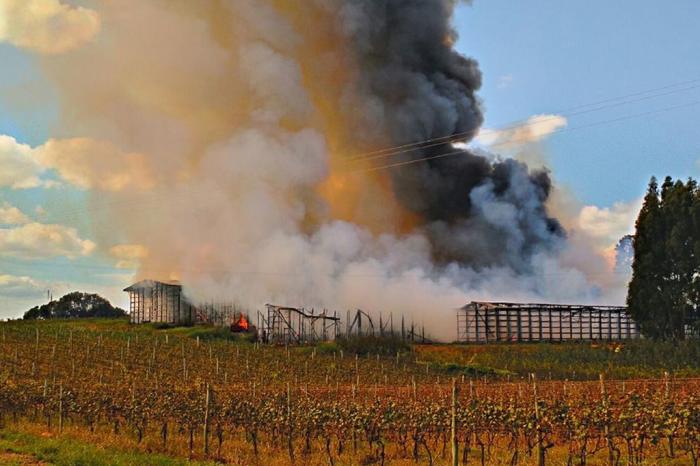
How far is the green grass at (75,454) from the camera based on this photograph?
17609 mm

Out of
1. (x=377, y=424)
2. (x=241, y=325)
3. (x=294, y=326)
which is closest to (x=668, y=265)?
(x=294, y=326)

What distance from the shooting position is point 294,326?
7050cm

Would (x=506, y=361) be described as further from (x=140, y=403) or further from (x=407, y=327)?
(x=140, y=403)

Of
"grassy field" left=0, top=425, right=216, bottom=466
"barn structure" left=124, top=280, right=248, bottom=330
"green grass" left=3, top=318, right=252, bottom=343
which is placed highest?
"barn structure" left=124, top=280, right=248, bottom=330

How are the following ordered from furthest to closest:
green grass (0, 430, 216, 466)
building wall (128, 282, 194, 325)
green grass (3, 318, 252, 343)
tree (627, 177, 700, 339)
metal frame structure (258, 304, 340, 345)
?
building wall (128, 282, 194, 325) < green grass (3, 318, 252, 343) < metal frame structure (258, 304, 340, 345) < tree (627, 177, 700, 339) < green grass (0, 430, 216, 466)

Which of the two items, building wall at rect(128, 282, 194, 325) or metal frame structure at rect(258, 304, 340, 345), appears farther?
building wall at rect(128, 282, 194, 325)

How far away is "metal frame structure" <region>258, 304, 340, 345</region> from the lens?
69312 millimetres

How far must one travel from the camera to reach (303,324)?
70562mm

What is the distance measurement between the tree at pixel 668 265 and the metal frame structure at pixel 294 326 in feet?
90.0

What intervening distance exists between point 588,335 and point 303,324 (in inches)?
1166

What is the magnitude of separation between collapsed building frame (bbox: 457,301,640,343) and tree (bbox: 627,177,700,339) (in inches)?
590

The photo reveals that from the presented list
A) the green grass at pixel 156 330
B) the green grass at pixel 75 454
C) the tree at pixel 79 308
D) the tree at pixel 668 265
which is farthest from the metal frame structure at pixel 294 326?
the tree at pixel 79 308

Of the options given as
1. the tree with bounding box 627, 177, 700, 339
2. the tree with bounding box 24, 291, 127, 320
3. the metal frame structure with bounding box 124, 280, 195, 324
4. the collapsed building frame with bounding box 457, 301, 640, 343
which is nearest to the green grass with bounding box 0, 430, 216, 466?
the tree with bounding box 627, 177, 700, 339

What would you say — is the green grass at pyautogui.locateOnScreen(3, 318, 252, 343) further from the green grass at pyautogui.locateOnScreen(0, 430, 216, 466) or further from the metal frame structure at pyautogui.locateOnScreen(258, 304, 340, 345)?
the green grass at pyautogui.locateOnScreen(0, 430, 216, 466)
